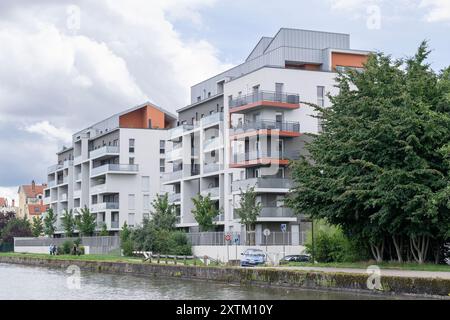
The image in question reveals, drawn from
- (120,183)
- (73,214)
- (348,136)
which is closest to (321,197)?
(348,136)

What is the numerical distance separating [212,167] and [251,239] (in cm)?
1395

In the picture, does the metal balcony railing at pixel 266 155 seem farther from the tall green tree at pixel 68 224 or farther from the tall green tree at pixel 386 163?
the tall green tree at pixel 68 224

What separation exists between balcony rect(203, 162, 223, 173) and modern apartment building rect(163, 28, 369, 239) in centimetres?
11

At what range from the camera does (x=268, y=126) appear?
70.6 m

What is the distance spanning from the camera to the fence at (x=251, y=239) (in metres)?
67.1

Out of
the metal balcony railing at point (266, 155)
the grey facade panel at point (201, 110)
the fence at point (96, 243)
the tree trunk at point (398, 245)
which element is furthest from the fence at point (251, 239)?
the tree trunk at point (398, 245)

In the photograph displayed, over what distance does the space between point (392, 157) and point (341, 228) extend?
804 centimetres

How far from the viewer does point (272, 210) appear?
69562mm

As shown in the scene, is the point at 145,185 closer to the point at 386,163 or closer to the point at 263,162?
the point at 263,162

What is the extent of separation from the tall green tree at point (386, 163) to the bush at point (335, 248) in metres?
1.27

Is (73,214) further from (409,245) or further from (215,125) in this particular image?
(409,245)

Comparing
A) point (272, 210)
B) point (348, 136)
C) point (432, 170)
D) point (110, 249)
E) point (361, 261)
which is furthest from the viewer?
point (110, 249)

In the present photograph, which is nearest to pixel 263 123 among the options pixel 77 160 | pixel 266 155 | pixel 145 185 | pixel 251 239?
pixel 266 155

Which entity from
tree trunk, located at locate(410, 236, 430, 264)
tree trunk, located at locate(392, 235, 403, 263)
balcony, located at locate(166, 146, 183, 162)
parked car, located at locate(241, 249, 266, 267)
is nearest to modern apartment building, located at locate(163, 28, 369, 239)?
balcony, located at locate(166, 146, 183, 162)
